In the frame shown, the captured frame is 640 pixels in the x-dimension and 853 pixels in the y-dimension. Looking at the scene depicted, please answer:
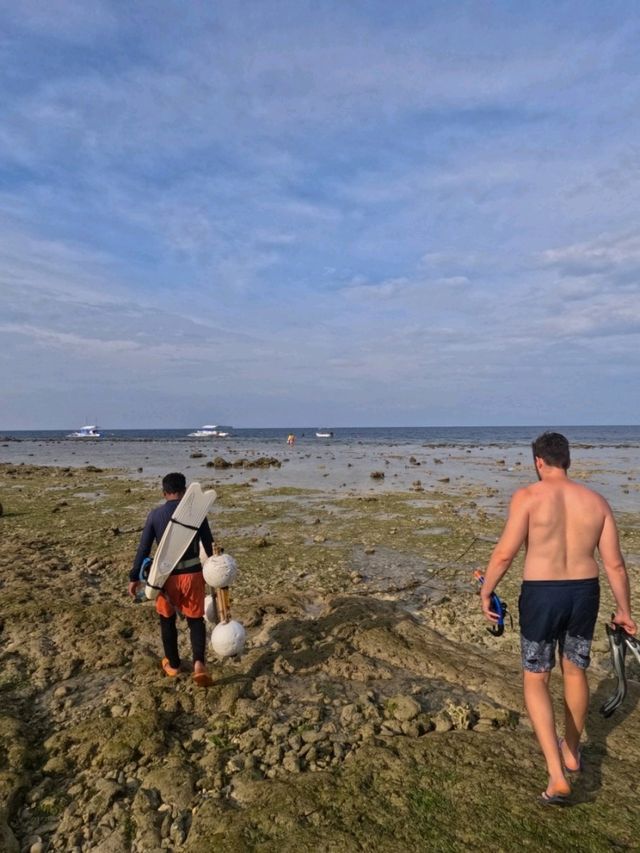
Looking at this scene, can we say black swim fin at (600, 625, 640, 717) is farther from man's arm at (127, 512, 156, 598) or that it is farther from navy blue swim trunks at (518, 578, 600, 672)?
man's arm at (127, 512, 156, 598)

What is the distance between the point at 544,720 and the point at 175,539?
3907 mm

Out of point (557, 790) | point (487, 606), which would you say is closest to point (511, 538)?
point (487, 606)

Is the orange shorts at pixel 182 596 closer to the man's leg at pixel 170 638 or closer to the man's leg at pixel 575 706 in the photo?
the man's leg at pixel 170 638

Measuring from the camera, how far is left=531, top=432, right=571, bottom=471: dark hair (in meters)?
4.19

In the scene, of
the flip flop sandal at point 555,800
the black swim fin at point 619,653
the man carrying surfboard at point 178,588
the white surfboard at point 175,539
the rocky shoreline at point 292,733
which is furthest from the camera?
the man carrying surfboard at point 178,588

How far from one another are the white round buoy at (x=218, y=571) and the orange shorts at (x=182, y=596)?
19 centimetres

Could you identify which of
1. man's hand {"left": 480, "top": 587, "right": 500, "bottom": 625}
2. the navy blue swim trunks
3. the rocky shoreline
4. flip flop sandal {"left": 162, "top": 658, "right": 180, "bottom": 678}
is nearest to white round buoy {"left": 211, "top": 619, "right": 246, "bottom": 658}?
the rocky shoreline

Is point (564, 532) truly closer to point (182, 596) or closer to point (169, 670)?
point (182, 596)

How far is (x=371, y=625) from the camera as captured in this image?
7.36m

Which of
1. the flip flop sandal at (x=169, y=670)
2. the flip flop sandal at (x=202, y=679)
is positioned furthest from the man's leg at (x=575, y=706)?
the flip flop sandal at (x=169, y=670)

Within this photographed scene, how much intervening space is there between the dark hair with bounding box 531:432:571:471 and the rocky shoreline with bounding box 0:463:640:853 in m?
2.46

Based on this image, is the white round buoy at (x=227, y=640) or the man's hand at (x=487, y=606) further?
the white round buoy at (x=227, y=640)

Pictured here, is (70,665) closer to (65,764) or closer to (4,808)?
(65,764)

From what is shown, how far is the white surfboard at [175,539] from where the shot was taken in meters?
5.70
